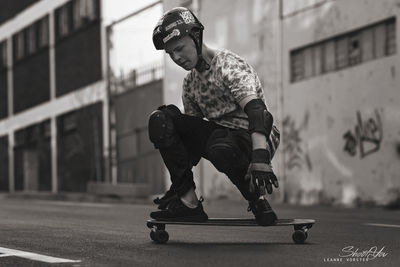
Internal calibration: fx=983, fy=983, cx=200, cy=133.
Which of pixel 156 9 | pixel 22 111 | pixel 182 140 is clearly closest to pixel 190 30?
pixel 182 140

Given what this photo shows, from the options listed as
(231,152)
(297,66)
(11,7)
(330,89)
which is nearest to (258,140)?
(231,152)

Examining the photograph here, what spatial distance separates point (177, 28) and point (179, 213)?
3.86 ft

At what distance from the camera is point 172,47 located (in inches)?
243

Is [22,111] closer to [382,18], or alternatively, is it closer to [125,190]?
[125,190]

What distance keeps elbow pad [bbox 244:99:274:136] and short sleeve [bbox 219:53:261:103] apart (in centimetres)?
11

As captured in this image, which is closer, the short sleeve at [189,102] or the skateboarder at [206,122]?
the skateboarder at [206,122]

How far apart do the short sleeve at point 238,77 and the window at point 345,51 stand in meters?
12.3

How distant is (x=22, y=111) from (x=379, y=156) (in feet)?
82.8

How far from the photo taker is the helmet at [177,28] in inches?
241

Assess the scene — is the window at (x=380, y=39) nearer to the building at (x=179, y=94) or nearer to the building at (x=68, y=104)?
the building at (x=179, y=94)

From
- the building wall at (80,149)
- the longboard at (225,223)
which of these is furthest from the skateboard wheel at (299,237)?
the building wall at (80,149)

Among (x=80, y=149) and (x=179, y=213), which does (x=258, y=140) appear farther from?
(x=80, y=149)

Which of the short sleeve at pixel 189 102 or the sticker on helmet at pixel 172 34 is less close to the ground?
the sticker on helmet at pixel 172 34

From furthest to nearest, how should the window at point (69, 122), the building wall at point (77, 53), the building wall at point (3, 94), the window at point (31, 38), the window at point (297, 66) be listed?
the building wall at point (3, 94), the window at point (31, 38), the window at point (69, 122), the building wall at point (77, 53), the window at point (297, 66)
